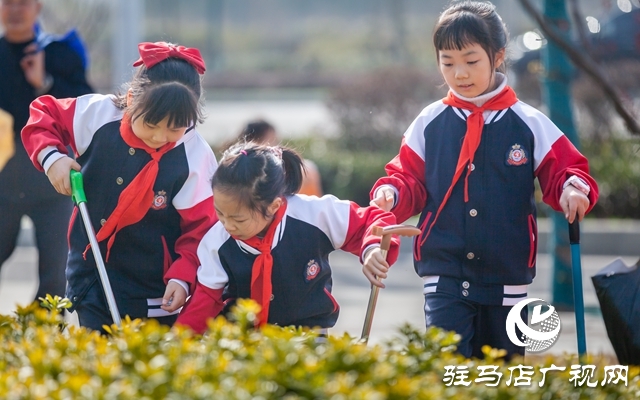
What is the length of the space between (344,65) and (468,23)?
26.1 metres

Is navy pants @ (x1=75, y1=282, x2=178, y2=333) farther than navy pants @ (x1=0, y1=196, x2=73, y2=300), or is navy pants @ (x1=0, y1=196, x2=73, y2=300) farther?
navy pants @ (x1=0, y1=196, x2=73, y2=300)

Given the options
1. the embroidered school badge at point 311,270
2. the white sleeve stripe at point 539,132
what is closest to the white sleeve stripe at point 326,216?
the embroidered school badge at point 311,270

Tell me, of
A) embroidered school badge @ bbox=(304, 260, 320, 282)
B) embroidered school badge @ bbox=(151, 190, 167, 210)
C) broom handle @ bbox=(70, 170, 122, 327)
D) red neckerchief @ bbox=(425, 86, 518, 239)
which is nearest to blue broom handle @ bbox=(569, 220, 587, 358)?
red neckerchief @ bbox=(425, 86, 518, 239)

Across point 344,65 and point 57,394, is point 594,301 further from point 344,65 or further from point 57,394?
point 344,65

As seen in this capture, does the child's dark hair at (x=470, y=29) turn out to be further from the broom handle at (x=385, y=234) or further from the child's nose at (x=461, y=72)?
the broom handle at (x=385, y=234)

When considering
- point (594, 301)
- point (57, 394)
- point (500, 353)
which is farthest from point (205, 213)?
point (594, 301)

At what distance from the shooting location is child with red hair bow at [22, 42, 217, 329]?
3.77 meters

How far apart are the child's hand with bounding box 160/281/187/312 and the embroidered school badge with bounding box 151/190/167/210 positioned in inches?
12.7

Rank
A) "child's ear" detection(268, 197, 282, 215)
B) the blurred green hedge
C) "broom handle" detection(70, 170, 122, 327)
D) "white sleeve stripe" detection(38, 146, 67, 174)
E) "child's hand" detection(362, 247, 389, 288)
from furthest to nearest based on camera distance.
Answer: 1. "white sleeve stripe" detection(38, 146, 67, 174)
2. "child's ear" detection(268, 197, 282, 215)
3. "broom handle" detection(70, 170, 122, 327)
4. "child's hand" detection(362, 247, 389, 288)
5. the blurred green hedge

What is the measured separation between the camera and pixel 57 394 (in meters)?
2.08

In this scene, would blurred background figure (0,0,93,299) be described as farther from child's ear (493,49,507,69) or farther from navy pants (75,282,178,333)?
child's ear (493,49,507,69)

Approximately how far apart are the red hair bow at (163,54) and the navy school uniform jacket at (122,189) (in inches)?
9.2

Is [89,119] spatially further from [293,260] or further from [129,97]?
[293,260]

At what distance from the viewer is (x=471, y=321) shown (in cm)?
386
